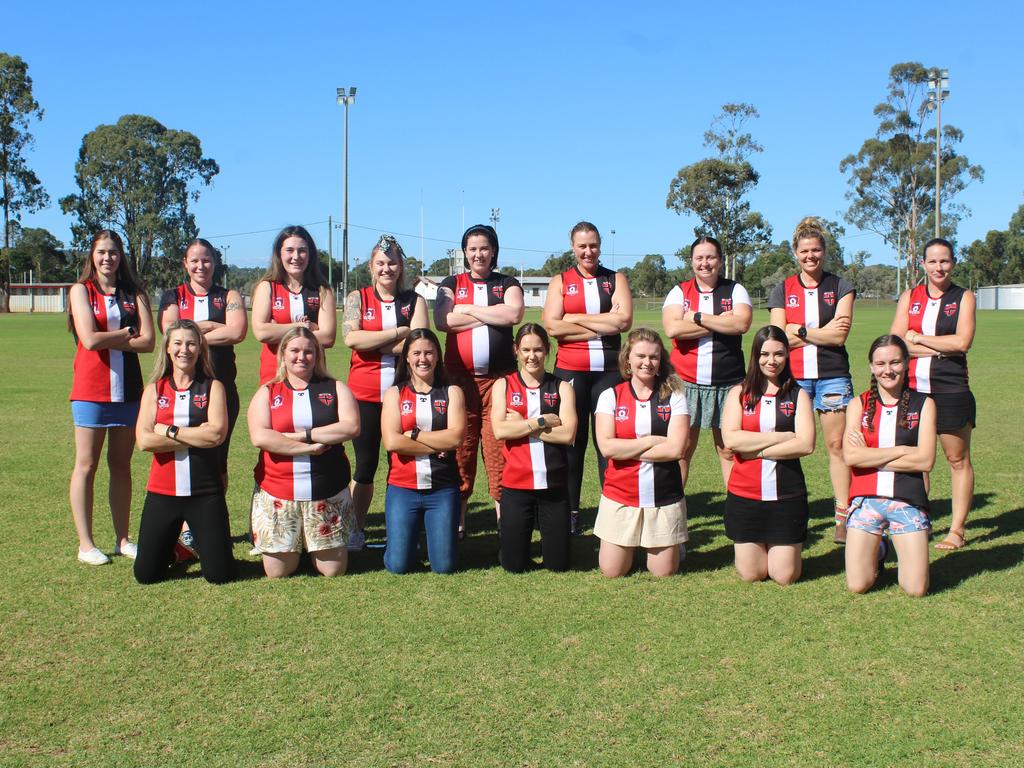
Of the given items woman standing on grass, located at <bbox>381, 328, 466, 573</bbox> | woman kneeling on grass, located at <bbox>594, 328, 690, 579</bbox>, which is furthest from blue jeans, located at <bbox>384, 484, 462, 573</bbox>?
woman kneeling on grass, located at <bbox>594, 328, 690, 579</bbox>

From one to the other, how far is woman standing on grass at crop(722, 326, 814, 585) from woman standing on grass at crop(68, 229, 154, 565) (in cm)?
329

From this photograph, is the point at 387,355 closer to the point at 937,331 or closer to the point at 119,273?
the point at 119,273

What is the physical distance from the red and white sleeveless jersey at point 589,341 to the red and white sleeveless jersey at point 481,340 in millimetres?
348

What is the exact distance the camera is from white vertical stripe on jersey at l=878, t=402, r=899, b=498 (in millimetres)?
4961

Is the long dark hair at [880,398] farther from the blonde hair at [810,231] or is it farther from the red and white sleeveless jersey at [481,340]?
the red and white sleeveless jersey at [481,340]

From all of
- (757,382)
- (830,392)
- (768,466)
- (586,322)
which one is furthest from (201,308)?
(830,392)

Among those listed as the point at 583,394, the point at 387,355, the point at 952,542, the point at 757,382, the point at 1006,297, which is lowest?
the point at 952,542

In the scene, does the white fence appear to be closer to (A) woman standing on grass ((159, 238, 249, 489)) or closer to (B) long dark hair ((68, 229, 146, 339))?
(A) woman standing on grass ((159, 238, 249, 489))

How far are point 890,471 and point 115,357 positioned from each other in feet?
14.1

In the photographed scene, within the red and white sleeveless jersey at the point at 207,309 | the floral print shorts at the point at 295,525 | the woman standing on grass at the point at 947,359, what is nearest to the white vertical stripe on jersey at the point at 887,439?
the woman standing on grass at the point at 947,359

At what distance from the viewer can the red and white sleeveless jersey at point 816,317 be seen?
5.85 metres

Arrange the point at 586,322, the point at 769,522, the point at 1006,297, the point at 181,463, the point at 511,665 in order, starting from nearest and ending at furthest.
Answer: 1. the point at 511,665
2. the point at 769,522
3. the point at 181,463
4. the point at 586,322
5. the point at 1006,297

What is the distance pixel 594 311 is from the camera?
19.5 ft

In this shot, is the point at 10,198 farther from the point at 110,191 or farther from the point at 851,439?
the point at 851,439
